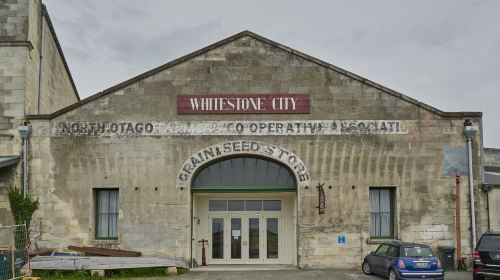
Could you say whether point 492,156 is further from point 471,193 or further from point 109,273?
point 109,273

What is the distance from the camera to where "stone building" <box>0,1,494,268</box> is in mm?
20891

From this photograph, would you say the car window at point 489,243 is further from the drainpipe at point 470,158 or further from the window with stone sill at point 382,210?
the window with stone sill at point 382,210

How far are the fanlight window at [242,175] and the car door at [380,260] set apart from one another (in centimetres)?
446

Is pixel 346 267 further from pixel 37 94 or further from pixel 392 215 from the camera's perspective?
pixel 37 94

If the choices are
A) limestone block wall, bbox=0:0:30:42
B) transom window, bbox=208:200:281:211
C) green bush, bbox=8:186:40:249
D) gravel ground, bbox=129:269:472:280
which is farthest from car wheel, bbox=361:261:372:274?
Answer: limestone block wall, bbox=0:0:30:42

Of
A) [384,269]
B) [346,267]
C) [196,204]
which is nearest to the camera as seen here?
[384,269]

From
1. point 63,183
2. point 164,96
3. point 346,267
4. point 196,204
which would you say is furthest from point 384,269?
point 63,183

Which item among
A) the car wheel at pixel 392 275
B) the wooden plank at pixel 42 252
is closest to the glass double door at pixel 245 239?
the wooden plank at pixel 42 252

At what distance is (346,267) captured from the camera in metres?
20.7

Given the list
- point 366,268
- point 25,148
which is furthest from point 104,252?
point 366,268

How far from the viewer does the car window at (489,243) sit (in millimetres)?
16531

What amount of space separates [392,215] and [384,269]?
13.0ft

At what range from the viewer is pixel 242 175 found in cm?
2169

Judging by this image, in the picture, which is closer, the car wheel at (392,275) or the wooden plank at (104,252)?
the car wheel at (392,275)
